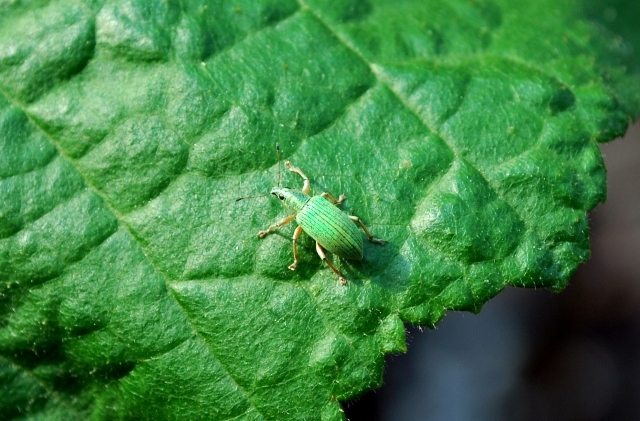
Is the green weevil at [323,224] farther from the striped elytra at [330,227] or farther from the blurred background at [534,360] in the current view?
the blurred background at [534,360]

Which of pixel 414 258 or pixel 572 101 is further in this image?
pixel 572 101

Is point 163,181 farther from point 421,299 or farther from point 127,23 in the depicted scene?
point 421,299

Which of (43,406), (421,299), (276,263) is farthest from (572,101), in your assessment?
(43,406)

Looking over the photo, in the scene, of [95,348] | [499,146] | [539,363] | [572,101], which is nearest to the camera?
[95,348]

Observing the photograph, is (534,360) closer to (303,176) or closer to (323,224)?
(323,224)

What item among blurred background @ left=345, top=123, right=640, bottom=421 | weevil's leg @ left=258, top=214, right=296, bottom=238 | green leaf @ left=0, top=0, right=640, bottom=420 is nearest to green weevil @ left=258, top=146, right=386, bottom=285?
weevil's leg @ left=258, top=214, right=296, bottom=238

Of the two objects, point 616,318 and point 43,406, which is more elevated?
point 43,406

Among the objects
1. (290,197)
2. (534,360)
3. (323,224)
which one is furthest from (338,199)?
(534,360)
